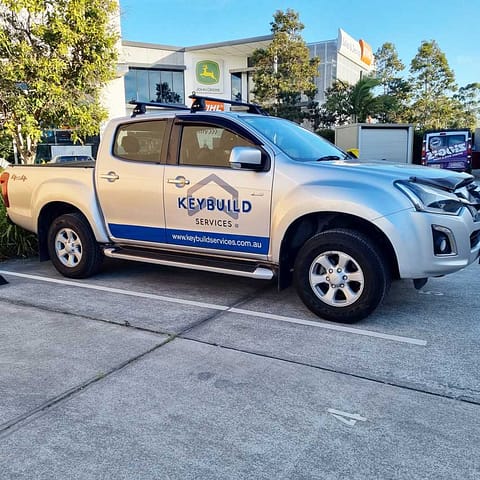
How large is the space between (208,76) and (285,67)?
11.7 m

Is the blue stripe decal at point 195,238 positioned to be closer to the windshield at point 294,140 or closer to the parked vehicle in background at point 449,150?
the windshield at point 294,140

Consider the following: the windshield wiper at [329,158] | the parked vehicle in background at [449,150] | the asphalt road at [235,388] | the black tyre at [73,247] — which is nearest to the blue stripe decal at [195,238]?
the black tyre at [73,247]

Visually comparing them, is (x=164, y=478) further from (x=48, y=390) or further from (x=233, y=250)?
(x=233, y=250)

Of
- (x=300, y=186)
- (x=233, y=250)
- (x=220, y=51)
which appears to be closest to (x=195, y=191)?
(x=233, y=250)

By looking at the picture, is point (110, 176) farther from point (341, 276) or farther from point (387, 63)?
point (387, 63)

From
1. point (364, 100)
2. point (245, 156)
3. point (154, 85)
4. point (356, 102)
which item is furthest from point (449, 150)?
point (154, 85)

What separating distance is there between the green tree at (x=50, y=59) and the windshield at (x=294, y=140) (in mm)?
5768

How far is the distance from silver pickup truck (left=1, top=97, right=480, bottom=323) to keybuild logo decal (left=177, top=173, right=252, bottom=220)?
11 mm

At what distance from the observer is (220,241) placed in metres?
4.94

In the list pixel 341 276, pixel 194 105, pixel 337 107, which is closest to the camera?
pixel 341 276

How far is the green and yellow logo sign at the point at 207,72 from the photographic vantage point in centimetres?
4231

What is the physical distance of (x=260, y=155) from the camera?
4.51m

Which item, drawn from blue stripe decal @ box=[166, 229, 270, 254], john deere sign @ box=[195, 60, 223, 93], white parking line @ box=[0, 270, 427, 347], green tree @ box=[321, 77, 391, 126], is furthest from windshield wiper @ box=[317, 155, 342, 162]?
john deere sign @ box=[195, 60, 223, 93]

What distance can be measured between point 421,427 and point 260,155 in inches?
104
